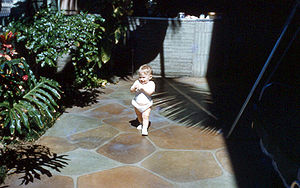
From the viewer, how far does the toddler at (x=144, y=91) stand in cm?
428

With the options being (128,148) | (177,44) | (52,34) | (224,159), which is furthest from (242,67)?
(52,34)

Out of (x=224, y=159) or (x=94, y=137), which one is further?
(x=94, y=137)

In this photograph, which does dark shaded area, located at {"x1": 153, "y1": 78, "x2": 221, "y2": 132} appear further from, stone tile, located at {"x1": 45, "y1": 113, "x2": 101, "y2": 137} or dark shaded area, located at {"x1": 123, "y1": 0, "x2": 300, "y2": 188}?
stone tile, located at {"x1": 45, "y1": 113, "x2": 101, "y2": 137}

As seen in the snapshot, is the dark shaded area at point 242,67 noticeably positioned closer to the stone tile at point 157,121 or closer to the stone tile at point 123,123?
the stone tile at point 157,121

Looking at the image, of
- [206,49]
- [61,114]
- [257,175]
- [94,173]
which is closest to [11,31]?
[61,114]

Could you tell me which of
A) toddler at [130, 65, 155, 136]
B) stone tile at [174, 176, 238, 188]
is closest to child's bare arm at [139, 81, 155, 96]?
toddler at [130, 65, 155, 136]

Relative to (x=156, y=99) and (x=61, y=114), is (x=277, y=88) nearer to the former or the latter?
(x=156, y=99)

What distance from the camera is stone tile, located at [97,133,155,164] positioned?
3.76m

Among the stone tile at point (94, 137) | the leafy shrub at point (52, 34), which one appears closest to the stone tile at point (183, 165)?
the stone tile at point (94, 137)

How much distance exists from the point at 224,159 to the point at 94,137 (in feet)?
6.39

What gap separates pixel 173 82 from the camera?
26.8 feet

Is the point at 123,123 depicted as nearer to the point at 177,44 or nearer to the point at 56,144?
the point at 56,144

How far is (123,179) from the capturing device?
3.24 m

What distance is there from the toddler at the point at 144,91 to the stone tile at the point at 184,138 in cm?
29
